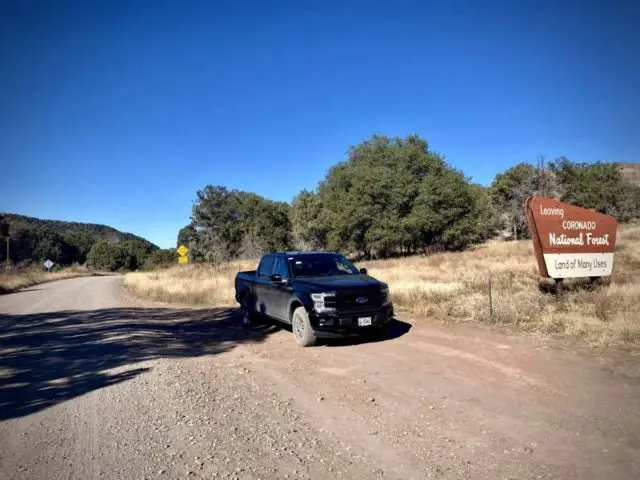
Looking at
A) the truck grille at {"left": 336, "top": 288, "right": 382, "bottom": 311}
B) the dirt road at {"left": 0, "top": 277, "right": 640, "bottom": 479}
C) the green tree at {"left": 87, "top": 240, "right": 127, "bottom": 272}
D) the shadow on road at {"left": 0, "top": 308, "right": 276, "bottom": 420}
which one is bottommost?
the dirt road at {"left": 0, "top": 277, "right": 640, "bottom": 479}

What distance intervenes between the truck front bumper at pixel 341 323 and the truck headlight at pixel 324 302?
0.25ft

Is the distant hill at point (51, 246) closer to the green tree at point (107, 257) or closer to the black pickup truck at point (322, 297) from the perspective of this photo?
the green tree at point (107, 257)

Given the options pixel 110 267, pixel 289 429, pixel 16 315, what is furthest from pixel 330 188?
pixel 110 267

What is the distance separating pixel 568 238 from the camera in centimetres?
1117

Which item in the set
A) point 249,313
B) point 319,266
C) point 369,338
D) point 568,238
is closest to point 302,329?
point 369,338

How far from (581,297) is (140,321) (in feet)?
39.5

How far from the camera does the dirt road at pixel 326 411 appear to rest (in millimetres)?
3750

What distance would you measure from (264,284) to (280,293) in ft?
3.26

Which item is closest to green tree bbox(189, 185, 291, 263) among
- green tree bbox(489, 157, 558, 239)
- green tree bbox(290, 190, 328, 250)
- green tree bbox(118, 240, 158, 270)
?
green tree bbox(290, 190, 328, 250)

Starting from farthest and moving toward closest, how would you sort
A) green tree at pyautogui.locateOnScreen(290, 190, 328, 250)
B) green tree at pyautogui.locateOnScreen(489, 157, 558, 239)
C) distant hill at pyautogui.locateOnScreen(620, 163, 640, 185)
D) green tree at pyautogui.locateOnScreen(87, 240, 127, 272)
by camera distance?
distant hill at pyautogui.locateOnScreen(620, 163, 640, 185)
green tree at pyautogui.locateOnScreen(87, 240, 127, 272)
green tree at pyautogui.locateOnScreen(290, 190, 328, 250)
green tree at pyautogui.locateOnScreen(489, 157, 558, 239)

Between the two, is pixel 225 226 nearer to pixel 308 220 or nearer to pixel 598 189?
pixel 308 220

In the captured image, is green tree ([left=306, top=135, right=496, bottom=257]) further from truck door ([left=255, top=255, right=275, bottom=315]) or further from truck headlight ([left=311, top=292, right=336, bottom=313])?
truck headlight ([left=311, top=292, right=336, bottom=313])

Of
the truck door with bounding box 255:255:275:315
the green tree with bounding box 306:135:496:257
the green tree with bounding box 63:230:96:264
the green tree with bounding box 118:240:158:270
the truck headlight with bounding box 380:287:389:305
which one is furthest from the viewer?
the green tree with bounding box 63:230:96:264

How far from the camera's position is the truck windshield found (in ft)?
31.3
